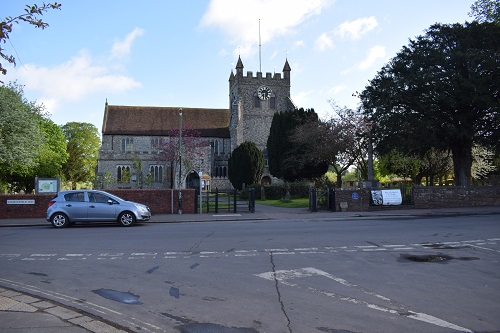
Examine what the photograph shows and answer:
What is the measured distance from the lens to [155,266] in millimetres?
8625

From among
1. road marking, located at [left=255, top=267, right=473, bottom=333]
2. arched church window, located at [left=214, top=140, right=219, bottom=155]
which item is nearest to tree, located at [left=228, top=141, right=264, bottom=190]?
arched church window, located at [left=214, top=140, right=219, bottom=155]

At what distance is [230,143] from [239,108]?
6788 mm

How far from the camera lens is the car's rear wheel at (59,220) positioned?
690 inches

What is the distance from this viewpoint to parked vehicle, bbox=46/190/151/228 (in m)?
17.6

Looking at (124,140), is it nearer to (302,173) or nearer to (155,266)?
(302,173)

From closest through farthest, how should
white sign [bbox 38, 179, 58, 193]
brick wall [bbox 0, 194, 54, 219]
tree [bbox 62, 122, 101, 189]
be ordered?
brick wall [bbox 0, 194, 54, 219] → white sign [bbox 38, 179, 58, 193] → tree [bbox 62, 122, 101, 189]

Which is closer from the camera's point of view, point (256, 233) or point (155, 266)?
point (155, 266)

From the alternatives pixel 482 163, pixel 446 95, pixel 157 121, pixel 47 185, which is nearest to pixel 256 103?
pixel 157 121

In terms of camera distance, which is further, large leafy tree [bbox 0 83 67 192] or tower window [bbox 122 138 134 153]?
tower window [bbox 122 138 134 153]

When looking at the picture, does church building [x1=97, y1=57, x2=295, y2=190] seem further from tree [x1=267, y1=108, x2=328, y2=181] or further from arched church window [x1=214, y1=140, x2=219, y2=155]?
tree [x1=267, y1=108, x2=328, y2=181]

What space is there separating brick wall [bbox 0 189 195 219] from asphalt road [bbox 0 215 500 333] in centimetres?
1083

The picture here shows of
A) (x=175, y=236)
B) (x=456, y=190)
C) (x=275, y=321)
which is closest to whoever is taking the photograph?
(x=275, y=321)

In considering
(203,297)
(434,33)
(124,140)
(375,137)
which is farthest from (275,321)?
(124,140)

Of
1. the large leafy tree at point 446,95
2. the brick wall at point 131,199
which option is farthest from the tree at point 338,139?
the brick wall at point 131,199
